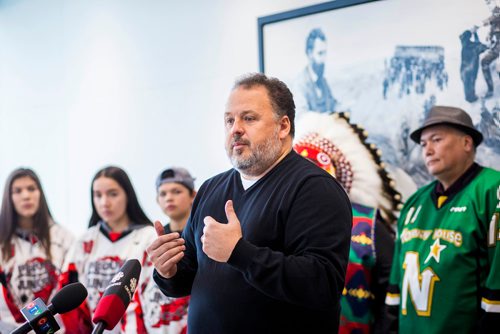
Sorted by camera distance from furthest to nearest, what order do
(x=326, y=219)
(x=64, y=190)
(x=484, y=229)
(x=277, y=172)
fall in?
1. (x=64, y=190)
2. (x=484, y=229)
3. (x=277, y=172)
4. (x=326, y=219)

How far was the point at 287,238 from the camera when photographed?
151 cm

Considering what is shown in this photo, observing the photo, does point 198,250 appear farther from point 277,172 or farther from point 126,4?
point 126,4

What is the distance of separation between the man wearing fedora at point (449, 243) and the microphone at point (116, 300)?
1319 millimetres

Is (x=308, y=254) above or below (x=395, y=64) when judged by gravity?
below

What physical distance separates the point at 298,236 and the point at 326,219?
85 millimetres

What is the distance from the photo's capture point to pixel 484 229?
2.19 meters

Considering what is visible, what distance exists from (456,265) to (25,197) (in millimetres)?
2423

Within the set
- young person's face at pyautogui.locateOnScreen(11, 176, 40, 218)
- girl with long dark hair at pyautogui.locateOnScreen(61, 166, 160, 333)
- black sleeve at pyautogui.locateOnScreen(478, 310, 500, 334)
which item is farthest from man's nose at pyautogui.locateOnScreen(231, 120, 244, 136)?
young person's face at pyautogui.locateOnScreen(11, 176, 40, 218)

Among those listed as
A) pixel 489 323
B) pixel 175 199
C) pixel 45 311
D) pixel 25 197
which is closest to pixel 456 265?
pixel 489 323

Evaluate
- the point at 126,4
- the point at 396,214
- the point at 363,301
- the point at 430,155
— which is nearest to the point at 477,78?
the point at 430,155

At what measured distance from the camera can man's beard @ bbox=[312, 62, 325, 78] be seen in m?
3.04

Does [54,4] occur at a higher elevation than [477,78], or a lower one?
higher

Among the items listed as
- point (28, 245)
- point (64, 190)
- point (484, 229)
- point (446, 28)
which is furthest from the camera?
point (64, 190)

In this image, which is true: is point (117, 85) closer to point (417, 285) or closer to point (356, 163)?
point (356, 163)
